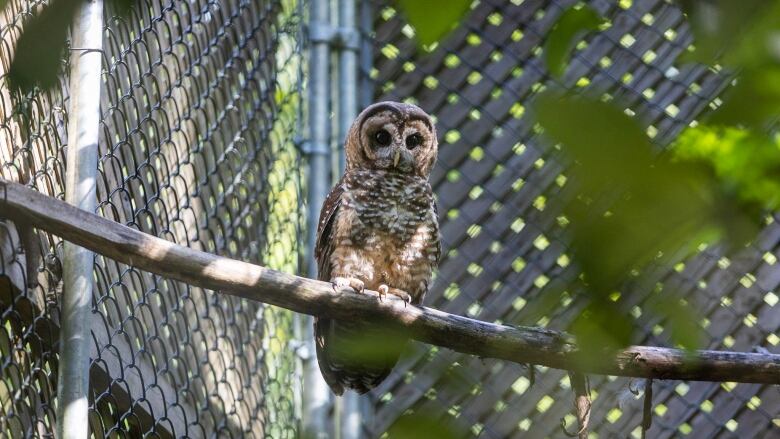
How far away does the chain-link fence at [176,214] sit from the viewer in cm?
206

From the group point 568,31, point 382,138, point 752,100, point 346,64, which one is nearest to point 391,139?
point 382,138

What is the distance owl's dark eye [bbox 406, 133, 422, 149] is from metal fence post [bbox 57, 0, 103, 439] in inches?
61.5

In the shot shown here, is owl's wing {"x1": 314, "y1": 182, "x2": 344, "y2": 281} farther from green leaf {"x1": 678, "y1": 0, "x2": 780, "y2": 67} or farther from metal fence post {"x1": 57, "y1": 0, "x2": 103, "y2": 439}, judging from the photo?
green leaf {"x1": 678, "y1": 0, "x2": 780, "y2": 67}

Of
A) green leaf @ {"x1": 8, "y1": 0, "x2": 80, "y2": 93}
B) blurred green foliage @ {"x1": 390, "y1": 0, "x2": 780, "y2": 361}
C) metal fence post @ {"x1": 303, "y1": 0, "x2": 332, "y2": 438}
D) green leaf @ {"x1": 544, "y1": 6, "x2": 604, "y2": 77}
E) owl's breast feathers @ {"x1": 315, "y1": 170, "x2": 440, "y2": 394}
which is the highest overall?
metal fence post @ {"x1": 303, "y1": 0, "x2": 332, "y2": 438}

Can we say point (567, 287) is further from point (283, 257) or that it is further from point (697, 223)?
point (283, 257)

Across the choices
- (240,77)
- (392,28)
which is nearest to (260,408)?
(240,77)

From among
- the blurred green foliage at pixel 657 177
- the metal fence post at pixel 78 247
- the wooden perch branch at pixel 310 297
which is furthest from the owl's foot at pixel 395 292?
the blurred green foliage at pixel 657 177

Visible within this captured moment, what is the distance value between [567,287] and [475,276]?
321 cm

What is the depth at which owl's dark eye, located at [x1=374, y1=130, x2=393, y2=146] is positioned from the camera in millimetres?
3514

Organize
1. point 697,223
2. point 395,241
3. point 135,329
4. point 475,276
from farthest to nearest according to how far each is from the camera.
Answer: point 475,276, point 395,241, point 135,329, point 697,223

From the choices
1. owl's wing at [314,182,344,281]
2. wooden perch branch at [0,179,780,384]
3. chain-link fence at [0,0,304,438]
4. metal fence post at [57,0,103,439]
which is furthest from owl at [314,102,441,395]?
metal fence post at [57,0,103,439]

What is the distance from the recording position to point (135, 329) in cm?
255

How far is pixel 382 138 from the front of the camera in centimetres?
353

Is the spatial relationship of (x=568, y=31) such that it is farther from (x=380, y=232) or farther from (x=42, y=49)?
(x=380, y=232)
